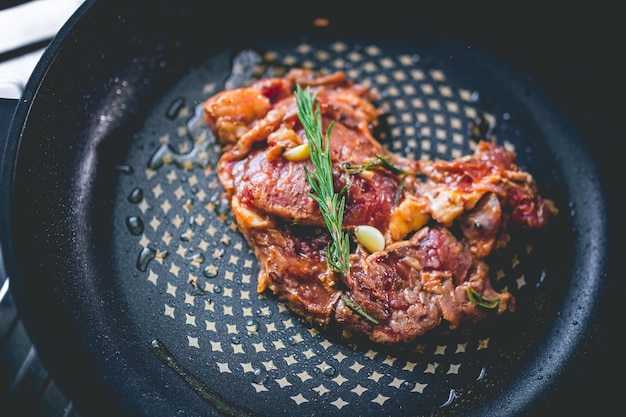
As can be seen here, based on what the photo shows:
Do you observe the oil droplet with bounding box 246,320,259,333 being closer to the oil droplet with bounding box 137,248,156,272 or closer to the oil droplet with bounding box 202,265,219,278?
the oil droplet with bounding box 202,265,219,278

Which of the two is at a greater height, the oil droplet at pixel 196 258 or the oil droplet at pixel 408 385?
the oil droplet at pixel 196 258

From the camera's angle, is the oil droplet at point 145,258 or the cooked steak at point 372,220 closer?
the cooked steak at point 372,220

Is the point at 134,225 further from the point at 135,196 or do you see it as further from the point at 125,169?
the point at 125,169

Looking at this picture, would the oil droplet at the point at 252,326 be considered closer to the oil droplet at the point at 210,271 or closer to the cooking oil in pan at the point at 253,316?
the cooking oil in pan at the point at 253,316

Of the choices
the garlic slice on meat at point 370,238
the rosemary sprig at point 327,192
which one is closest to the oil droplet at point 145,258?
the rosemary sprig at point 327,192

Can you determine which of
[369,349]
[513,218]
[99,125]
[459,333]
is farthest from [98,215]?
[513,218]

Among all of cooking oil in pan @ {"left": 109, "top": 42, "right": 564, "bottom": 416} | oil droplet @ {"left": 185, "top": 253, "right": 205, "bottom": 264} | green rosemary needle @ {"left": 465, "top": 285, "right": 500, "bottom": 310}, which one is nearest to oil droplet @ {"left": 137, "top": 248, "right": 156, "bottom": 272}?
cooking oil in pan @ {"left": 109, "top": 42, "right": 564, "bottom": 416}

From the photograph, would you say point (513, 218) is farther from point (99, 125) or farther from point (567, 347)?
point (99, 125)
